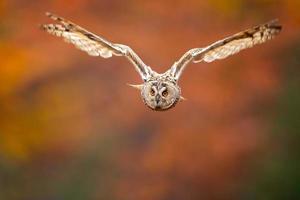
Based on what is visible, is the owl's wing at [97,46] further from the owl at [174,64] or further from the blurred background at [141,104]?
the blurred background at [141,104]

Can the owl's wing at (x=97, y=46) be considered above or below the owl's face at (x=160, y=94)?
above

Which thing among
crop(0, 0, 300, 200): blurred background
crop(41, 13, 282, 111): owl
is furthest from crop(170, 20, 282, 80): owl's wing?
crop(0, 0, 300, 200): blurred background

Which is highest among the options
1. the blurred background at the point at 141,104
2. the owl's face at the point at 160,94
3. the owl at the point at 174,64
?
the blurred background at the point at 141,104

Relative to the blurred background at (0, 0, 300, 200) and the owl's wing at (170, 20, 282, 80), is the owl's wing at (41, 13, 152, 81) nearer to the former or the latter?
the owl's wing at (170, 20, 282, 80)

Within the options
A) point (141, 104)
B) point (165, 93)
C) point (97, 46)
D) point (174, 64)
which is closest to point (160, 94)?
point (165, 93)

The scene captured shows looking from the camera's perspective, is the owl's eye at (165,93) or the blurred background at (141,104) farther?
the blurred background at (141,104)

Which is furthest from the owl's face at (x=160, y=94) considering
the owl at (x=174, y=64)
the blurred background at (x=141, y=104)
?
the blurred background at (x=141, y=104)

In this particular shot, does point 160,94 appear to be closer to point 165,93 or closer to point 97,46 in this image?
point 165,93
